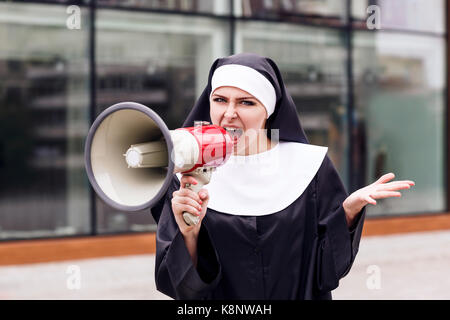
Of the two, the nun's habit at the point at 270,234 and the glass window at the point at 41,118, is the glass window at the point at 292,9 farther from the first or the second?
the nun's habit at the point at 270,234

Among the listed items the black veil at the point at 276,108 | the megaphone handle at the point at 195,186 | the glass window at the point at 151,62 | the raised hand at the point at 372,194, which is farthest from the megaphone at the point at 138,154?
the glass window at the point at 151,62

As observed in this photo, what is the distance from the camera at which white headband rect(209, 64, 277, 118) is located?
242cm

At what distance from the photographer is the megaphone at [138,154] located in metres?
2.06

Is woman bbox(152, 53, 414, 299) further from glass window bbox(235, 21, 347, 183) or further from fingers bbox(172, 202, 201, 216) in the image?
glass window bbox(235, 21, 347, 183)

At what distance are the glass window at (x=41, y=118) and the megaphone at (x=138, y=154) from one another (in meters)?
6.85

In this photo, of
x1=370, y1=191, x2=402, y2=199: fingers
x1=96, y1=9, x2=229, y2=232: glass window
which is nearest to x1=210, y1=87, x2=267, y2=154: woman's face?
x1=370, y1=191, x2=402, y2=199: fingers

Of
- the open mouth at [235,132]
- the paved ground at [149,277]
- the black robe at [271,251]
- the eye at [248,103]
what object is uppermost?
the eye at [248,103]

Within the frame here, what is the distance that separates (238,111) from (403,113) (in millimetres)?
9526

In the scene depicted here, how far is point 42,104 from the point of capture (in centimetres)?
870

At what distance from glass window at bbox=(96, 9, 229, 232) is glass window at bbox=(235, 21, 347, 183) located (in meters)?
0.64

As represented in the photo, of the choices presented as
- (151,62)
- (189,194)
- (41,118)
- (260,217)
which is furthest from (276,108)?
(151,62)

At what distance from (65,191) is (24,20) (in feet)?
7.54

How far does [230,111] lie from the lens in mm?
2373

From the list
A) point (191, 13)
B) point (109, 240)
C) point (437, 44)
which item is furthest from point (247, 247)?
point (437, 44)
